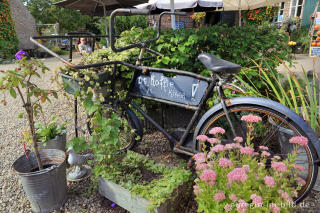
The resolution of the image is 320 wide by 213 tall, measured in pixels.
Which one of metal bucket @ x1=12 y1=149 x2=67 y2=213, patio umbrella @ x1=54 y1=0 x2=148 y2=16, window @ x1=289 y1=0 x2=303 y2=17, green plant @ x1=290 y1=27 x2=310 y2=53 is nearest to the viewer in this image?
metal bucket @ x1=12 y1=149 x2=67 y2=213

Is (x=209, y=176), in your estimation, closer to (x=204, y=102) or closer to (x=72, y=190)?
(x=204, y=102)

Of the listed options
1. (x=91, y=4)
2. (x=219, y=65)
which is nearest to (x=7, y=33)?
(x=91, y=4)

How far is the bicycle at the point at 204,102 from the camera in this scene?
1633 mm

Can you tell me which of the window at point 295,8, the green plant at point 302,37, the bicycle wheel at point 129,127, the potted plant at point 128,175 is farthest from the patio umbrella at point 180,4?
the window at point 295,8

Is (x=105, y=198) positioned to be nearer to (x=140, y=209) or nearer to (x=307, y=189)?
(x=140, y=209)

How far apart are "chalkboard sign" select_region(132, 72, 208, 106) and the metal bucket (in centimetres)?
102

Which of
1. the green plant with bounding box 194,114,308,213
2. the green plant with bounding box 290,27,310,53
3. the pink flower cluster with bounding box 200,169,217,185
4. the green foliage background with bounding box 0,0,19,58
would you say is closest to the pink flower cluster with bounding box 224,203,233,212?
the green plant with bounding box 194,114,308,213

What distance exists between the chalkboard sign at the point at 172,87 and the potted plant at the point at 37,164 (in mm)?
827

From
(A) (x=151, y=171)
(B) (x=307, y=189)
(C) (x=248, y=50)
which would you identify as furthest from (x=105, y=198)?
(C) (x=248, y=50)

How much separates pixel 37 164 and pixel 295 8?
13.7 meters

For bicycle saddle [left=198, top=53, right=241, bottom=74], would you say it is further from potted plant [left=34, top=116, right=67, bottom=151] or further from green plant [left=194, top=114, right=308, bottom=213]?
potted plant [left=34, top=116, right=67, bottom=151]

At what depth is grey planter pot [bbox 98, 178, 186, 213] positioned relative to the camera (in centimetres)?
169

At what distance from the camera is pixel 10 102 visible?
5418mm

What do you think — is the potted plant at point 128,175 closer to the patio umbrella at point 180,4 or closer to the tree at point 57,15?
the patio umbrella at point 180,4
